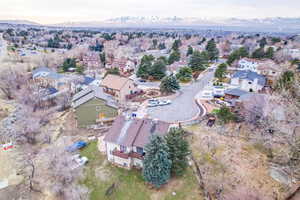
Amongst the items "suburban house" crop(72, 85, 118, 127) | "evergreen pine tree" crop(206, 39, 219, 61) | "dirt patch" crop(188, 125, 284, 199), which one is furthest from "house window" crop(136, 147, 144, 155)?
"evergreen pine tree" crop(206, 39, 219, 61)

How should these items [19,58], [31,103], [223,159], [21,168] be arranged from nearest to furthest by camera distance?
1. [223,159]
2. [21,168]
3. [31,103]
4. [19,58]

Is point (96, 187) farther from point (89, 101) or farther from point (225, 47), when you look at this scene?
point (225, 47)

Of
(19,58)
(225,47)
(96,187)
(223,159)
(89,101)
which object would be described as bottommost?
(96,187)

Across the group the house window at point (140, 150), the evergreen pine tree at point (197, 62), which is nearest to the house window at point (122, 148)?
the house window at point (140, 150)

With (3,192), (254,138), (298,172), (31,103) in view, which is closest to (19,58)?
(31,103)

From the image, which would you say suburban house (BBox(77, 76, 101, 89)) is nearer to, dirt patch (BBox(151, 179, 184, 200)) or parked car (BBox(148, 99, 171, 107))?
parked car (BBox(148, 99, 171, 107))

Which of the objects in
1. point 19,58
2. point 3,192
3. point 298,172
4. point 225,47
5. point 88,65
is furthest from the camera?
point 225,47

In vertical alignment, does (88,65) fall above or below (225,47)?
below
